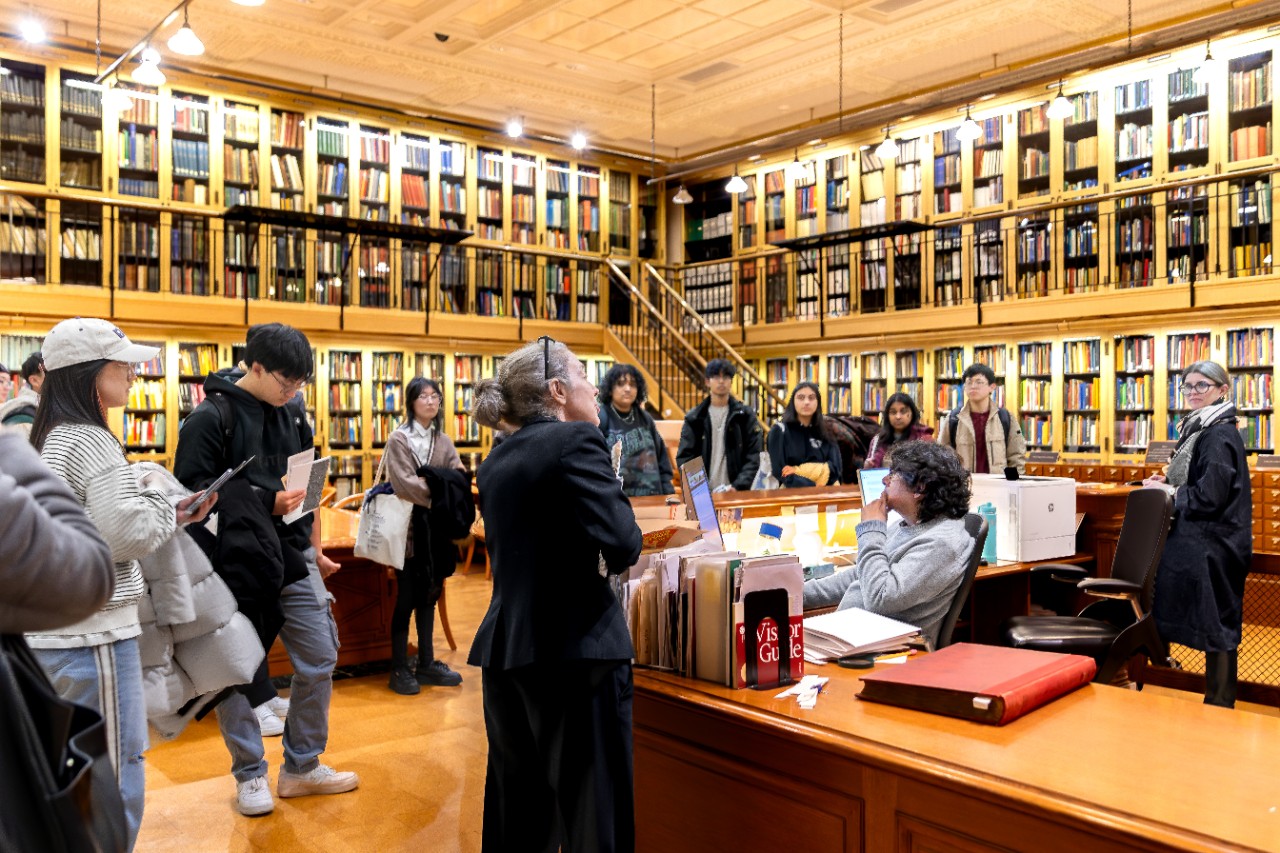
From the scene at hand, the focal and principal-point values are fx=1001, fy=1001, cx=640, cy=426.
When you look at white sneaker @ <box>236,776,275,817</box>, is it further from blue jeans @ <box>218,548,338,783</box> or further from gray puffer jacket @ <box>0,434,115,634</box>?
gray puffer jacket @ <box>0,434,115,634</box>

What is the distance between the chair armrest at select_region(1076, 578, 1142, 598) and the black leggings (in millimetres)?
3043

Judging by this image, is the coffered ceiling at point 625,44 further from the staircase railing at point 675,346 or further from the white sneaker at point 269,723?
the white sneaker at point 269,723

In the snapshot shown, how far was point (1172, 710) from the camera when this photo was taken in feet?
6.66

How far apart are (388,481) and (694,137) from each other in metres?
9.08

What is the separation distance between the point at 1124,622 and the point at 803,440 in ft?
7.57

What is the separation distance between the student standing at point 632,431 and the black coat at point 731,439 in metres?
0.59

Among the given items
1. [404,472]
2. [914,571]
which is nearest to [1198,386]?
[914,571]

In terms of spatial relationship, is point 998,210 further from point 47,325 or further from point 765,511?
point 47,325

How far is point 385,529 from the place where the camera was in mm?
4961

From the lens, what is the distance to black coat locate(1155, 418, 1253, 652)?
4359mm

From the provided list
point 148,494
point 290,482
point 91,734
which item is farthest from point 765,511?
point 91,734

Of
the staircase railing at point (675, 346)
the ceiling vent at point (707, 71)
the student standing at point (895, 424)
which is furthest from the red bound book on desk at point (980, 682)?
the staircase railing at point (675, 346)

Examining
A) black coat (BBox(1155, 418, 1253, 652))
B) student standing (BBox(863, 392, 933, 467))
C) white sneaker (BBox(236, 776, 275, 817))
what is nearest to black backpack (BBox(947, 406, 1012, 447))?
student standing (BBox(863, 392, 933, 467))

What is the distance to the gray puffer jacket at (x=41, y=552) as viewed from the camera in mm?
1111
